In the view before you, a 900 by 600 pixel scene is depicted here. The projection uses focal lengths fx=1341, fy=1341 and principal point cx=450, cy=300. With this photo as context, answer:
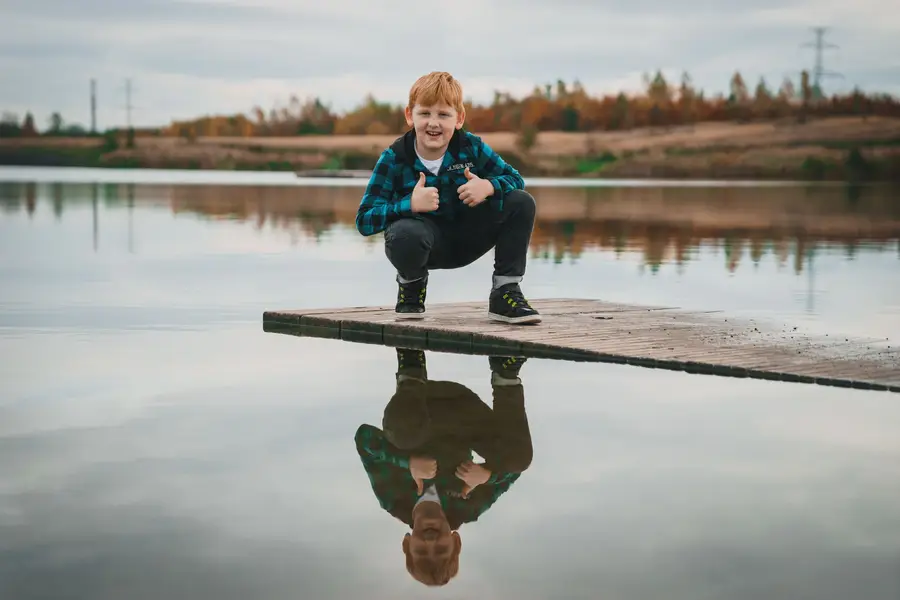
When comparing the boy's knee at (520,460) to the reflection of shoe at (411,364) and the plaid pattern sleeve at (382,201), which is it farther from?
the plaid pattern sleeve at (382,201)

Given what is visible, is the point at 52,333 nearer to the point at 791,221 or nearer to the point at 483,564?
the point at 483,564

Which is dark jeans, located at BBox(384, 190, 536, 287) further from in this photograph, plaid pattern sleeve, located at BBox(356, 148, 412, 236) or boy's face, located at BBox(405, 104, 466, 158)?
boy's face, located at BBox(405, 104, 466, 158)

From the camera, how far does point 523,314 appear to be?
280 inches

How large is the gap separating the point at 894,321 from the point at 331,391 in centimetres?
410

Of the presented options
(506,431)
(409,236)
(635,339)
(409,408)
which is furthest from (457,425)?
(409,236)

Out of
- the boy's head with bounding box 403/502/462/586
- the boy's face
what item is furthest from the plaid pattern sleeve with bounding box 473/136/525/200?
the boy's head with bounding box 403/502/462/586

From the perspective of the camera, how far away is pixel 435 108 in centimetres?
663

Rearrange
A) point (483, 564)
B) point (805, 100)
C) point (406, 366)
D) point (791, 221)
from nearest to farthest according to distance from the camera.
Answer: point (483, 564) < point (406, 366) < point (791, 221) < point (805, 100)

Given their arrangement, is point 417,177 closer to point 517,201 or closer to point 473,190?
point 473,190


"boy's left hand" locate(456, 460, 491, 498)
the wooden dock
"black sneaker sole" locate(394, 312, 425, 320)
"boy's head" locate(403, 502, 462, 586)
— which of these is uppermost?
"black sneaker sole" locate(394, 312, 425, 320)

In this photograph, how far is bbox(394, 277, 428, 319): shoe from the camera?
7.24 m

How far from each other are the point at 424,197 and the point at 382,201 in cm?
33

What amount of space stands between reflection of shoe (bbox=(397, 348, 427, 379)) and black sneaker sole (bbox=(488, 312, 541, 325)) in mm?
603

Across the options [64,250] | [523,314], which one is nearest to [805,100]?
[64,250]
